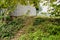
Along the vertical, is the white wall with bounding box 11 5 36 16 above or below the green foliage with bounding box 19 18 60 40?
above

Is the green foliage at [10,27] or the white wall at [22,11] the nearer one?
the green foliage at [10,27]

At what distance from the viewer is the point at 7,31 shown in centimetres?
1069

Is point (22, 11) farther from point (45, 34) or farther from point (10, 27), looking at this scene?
point (45, 34)

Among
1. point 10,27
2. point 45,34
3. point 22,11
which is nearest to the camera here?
point 45,34

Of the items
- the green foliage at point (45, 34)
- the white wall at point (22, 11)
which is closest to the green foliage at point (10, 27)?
the green foliage at point (45, 34)

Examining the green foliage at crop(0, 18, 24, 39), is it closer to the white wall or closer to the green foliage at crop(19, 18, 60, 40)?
the green foliage at crop(19, 18, 60, 40)

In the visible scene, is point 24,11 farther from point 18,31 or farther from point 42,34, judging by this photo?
point 42,34

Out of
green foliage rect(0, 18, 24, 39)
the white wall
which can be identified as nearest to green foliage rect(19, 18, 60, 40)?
green foliage rect(0, 18, 24, 39)

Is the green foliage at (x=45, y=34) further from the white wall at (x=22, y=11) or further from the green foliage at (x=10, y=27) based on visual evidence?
the white wall at (x=22, y=11)

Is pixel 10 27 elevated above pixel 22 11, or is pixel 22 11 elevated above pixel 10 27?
pixel 22 11

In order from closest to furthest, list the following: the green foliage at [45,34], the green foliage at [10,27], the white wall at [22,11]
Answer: the green foliage at [45,34]
the green foliage at [10,27]
the white wall at [22,11]

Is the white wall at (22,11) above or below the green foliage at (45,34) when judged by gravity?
above

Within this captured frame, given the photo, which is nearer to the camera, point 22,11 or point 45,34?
point 45,34

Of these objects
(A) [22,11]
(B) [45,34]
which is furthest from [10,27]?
(A) [22,11]
